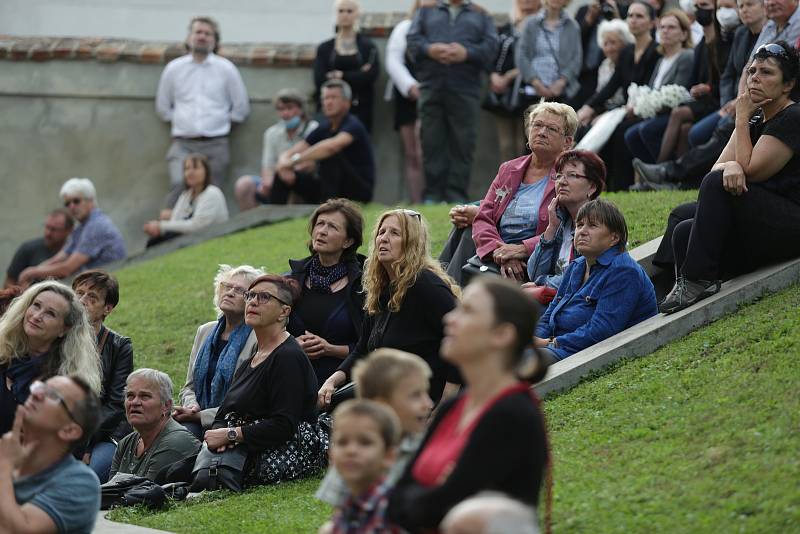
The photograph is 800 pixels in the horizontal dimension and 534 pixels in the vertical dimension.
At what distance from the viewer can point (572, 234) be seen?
9.73m

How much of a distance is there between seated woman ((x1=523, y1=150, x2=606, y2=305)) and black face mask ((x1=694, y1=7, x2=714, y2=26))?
450cm

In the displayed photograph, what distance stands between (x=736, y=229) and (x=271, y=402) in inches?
117

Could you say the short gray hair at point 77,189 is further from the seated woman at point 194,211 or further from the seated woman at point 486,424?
the seated woman at point 486,424

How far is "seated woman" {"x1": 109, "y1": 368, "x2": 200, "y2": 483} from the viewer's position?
945cm

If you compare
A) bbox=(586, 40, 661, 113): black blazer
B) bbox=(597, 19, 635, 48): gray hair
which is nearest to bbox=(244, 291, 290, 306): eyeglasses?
bbox=(586, 40, 661, 113): black blazer

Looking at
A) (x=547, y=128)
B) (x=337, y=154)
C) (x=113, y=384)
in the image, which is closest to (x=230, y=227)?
(x=337, y=154)

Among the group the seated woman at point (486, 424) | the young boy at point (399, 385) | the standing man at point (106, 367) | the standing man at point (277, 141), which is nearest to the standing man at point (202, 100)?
the standing man at point (277, 141)

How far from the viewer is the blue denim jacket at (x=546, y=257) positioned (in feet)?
32.1

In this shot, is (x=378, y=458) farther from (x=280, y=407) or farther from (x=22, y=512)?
(x=280, y=407)

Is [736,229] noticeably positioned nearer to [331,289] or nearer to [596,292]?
[596,292]

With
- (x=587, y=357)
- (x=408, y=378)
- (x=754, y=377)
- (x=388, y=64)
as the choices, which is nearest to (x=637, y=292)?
(x=587, y=357)

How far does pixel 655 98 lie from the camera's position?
1385cm

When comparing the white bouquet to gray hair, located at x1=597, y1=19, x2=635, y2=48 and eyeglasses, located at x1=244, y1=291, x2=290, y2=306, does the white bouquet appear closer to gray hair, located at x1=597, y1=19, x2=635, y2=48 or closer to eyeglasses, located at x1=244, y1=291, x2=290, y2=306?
gray hair, located at x1=597, y1=19, x2=635, y2=48

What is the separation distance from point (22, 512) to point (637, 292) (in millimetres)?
Result: 4195
